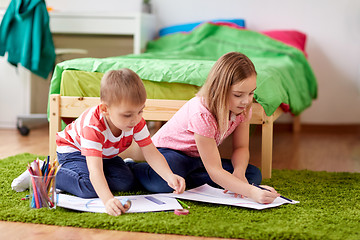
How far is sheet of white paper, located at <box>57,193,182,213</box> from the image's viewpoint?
1334 millimetres

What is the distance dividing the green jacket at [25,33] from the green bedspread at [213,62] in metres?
0.69

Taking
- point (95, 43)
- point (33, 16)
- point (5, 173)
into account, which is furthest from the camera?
point (95, 43)

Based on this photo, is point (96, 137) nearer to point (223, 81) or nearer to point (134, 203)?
point (134, 203)

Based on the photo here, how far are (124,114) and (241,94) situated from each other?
37cm

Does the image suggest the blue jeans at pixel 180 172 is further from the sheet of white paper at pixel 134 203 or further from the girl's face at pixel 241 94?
the girl's face at pixel 241 94

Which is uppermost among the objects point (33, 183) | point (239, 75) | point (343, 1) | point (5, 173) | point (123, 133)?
point (343, 1)

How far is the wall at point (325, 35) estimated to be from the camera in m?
3.50

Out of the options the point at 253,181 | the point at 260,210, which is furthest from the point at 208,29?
the point at 260,210

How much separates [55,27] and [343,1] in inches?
80.4

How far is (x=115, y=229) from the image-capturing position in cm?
121

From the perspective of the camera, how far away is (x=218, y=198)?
1.45 metres

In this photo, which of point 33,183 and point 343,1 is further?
point 343,1

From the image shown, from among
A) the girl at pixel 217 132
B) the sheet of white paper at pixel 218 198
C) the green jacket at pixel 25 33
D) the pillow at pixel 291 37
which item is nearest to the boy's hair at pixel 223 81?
the girl at pixel 217 132

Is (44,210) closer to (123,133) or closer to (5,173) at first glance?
(123,133)
